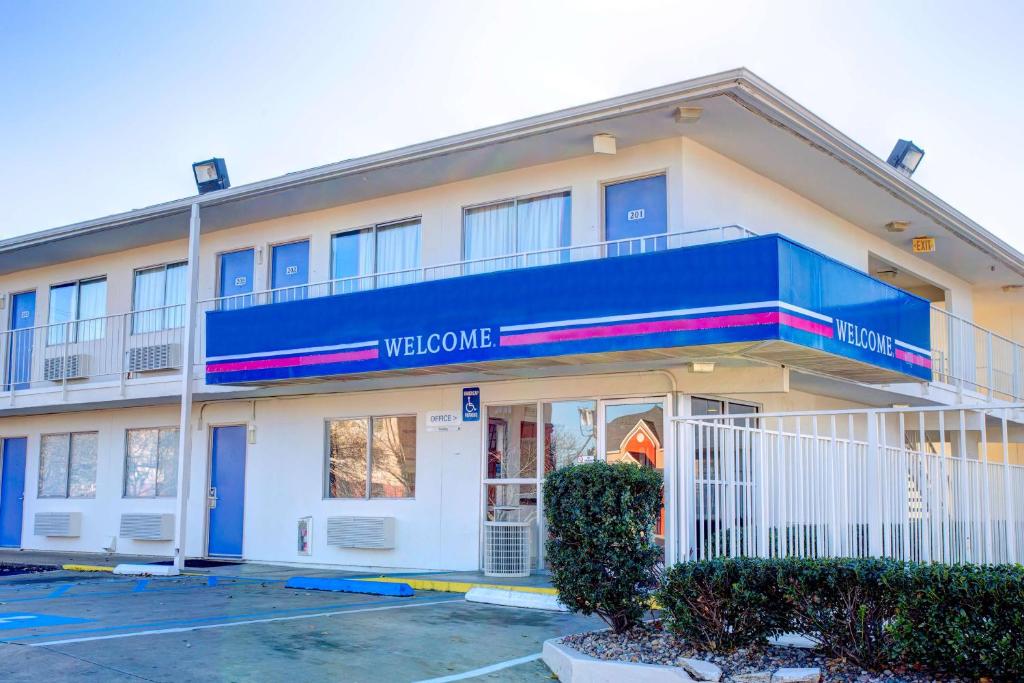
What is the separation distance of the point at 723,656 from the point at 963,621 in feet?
5.86

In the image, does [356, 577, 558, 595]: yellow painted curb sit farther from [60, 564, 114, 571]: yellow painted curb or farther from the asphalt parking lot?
[60, 564, 114, 571]: yellow painted curb

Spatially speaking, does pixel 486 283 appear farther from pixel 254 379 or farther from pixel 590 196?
pixel 254 379

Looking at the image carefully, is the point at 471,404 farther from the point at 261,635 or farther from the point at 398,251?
the point at 261,635

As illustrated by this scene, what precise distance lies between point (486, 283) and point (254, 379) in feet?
14.7

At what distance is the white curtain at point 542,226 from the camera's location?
14.6m

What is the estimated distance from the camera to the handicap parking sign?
10188 millimetres

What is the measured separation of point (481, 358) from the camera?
1305 centimetres

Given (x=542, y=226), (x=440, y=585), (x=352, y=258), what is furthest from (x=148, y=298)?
(x=440, y=585)

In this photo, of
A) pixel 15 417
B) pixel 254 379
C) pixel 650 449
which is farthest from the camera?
pixel 15 417

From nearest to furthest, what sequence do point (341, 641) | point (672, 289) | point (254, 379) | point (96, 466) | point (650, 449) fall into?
1. point (341, 641)
2. point (672, 289)
3. point (650, 449)
4. point (254, 379)
5. point (96, 466)

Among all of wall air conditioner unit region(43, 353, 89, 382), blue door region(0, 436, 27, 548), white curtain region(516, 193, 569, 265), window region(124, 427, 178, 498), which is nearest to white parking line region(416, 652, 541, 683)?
white curtain region(516, 193, 569, 265)

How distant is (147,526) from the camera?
1916 cm

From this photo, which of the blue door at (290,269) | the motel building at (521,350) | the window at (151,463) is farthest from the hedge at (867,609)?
the window at (151,463)

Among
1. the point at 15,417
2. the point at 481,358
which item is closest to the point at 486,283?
the point at 481,358
